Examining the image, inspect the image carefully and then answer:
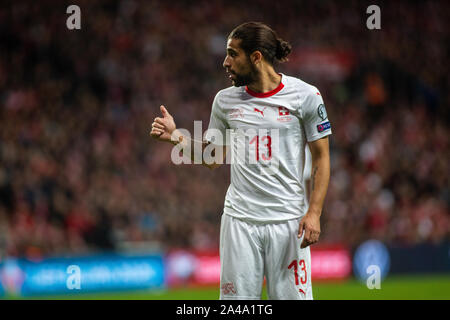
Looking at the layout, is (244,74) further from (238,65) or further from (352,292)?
(352,292)

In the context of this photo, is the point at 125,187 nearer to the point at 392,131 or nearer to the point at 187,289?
the point at 187,289

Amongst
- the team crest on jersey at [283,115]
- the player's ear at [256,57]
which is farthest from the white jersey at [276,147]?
the player's ear at [256,57]

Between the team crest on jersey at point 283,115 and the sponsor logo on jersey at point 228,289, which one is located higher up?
the team crest on jersey at point 283,115

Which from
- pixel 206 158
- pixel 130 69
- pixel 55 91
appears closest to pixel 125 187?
pixel 55 91

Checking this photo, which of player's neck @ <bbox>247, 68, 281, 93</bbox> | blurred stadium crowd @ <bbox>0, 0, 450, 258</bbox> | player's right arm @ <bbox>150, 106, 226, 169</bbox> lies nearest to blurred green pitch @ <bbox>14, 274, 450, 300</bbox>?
blurred stadium crowd @ <bbox>0, 0, 450, 258</bbox>

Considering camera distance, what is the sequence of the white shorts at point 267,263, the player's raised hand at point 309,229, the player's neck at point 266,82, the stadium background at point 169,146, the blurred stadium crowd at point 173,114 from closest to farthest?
the player's raised hand at point 309,229 → the white shorts at point 267,263 → the player's neck at point 266,82 → the stadium background at point 169,146 → the blurred stadium crowd at point 173,114

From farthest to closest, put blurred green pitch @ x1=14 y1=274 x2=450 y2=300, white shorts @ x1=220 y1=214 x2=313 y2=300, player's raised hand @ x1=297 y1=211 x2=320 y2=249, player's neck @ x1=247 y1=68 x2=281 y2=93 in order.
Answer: blurred green pitch @ x1=14 y1=274 x2=450 y2=300 → player's neck @ x1=247 y1=68 x2=281 y2=93 → white shorts @ x1=220 y1=214 x2=313 y2=300 → player's raised hand @ x1=297 y1=211 x2=320 y2=249

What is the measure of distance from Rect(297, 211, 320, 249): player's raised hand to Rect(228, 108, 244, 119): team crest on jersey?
826 millimetres

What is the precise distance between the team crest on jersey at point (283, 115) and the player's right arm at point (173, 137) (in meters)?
0.54

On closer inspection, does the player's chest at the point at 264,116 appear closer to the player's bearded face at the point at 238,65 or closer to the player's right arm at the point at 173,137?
the player's bearded face at the point at 238,65

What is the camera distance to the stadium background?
43.6 feet

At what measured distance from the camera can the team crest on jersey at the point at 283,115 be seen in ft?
15.3

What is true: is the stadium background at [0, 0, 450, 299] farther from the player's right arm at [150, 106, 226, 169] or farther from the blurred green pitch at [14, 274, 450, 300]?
the player's right arm at [150, 106, 226, 169]

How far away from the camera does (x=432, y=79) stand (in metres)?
21.6
